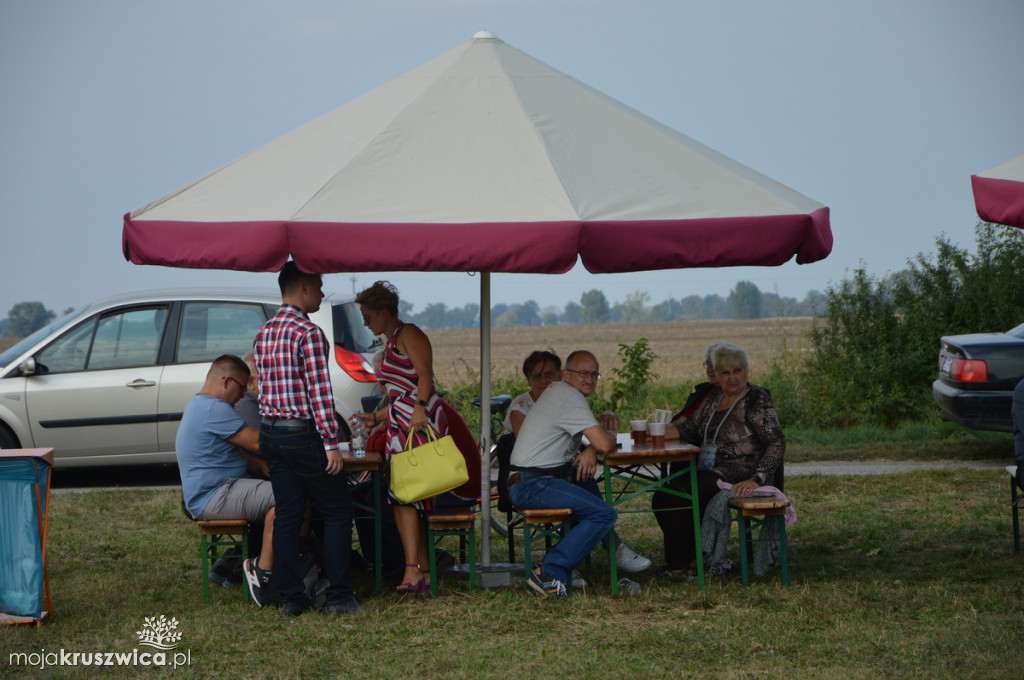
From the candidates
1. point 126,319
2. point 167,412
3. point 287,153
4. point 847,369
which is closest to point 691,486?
point 287,153

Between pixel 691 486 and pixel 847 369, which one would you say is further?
pixel 847 369

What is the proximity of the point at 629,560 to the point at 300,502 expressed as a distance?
1.99 m

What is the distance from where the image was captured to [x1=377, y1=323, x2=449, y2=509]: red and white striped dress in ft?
18.7

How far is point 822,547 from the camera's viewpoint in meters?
6.89

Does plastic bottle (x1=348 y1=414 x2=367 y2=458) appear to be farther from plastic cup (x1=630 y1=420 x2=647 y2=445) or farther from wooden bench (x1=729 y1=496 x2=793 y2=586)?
wooden bench (x1=729 y1=496 x2=793 y2=586)

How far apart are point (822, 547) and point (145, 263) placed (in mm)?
4369

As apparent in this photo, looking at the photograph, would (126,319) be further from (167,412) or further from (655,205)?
(655,205)

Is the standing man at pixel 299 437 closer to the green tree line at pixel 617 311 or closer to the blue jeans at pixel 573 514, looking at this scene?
the blue jeans at pixel 573 514

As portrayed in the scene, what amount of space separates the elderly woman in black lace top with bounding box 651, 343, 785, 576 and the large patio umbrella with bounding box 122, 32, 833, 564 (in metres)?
1.07

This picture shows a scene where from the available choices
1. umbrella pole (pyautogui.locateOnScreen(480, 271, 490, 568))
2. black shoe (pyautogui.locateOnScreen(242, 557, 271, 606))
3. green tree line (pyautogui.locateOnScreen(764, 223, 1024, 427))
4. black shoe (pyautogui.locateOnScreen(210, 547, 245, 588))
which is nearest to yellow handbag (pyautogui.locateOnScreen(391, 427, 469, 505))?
umbrella pole (pyautogui.locateOnScreen(480, 271, 490, 568))

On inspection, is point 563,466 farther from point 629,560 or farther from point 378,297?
point 378,297

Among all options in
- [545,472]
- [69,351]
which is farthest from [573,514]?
[69,351]

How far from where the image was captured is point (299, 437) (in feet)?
17.3

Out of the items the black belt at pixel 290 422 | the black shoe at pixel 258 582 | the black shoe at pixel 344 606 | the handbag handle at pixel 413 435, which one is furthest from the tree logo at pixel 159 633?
the handbag handle at pixel 413 435
